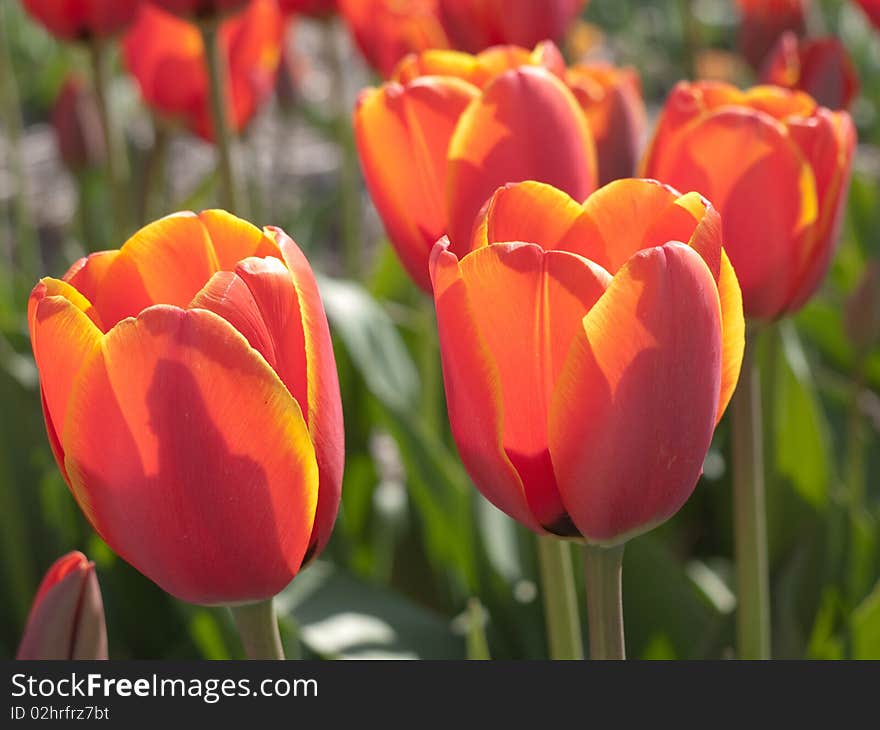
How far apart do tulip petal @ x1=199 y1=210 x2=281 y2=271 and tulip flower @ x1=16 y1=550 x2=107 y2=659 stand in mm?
150

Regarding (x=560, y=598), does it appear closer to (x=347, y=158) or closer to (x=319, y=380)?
(x=319, y=380)

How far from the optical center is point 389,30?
147 cm

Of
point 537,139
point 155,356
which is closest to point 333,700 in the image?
point 155,356

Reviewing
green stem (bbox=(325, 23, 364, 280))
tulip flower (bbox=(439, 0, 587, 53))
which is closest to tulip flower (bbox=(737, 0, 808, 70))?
tulip flower (bbox=(439, 0, 587, 53))

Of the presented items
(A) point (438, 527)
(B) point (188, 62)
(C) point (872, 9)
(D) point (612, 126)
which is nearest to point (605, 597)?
(D) point (612, 126)

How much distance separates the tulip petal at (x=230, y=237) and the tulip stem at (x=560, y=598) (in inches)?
11.1

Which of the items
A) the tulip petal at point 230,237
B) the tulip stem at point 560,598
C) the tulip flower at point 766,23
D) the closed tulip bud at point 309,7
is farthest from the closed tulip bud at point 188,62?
the tulip petal at point 230,237

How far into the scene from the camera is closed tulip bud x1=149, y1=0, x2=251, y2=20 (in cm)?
118

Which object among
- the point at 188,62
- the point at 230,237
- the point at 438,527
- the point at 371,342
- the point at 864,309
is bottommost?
the point at 438,527

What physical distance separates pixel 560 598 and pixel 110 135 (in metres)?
0.82

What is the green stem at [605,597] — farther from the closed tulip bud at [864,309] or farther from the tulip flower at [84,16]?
the tulip flower at [84,16]

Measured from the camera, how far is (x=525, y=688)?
0.58 meters

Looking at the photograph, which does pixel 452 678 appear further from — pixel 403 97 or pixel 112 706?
pixel 403 97

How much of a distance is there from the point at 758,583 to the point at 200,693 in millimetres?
423
